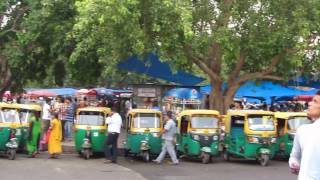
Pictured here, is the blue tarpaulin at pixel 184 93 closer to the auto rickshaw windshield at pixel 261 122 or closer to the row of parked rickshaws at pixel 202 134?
the row of parked rickshaws at pixel 202 134

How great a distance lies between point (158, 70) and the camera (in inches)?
1034

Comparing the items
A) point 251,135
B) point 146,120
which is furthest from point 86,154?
point 251,135

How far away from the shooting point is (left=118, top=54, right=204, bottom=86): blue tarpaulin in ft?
81.3

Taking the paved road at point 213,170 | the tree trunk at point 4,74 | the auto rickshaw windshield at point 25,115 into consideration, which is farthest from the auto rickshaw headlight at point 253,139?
the tree trunk at point 4,74

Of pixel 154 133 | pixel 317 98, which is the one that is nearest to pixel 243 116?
pixel 154 133

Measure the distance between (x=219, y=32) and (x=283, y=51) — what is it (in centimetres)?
257

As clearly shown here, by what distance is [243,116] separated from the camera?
57.4 ft

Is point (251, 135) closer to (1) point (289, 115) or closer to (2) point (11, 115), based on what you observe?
(1) point (289, 115)

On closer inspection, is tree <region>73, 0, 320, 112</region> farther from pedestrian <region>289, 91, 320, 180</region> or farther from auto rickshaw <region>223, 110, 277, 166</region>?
pedestrian <region>289, 91, 320, 180</region>

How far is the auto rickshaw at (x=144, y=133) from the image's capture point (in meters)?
17.1

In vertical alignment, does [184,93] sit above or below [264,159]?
above

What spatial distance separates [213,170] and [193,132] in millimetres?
2046

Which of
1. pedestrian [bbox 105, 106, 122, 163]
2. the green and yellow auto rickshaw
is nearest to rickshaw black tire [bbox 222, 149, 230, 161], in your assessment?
the green and yellow auto rickshaw

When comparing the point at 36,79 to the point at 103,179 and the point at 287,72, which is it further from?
the point at 103,179
